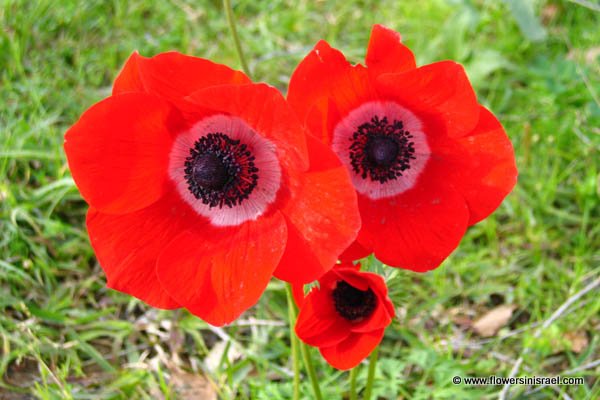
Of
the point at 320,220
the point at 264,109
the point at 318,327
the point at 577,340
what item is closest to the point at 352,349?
the point at 318,327

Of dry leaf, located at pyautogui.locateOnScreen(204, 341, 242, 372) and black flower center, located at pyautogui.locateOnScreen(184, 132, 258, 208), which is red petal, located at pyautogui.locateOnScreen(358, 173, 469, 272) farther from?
dry leaf, located at pyautogui.locateOnScreen(204, 341, 242, 372)

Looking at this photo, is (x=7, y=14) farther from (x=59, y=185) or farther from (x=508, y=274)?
(x=508, y=274)

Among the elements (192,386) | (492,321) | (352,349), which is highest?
(352,349)

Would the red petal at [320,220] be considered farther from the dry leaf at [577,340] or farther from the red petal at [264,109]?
the dry leaf at [577,340]

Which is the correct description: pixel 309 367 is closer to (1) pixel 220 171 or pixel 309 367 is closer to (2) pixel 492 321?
(1) pixel 220 171

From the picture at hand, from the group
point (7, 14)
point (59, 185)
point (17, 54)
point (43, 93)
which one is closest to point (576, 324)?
point (59, 185)

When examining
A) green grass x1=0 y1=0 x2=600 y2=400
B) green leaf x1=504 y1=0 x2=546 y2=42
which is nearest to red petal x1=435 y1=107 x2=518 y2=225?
green grass x1=0 y1=0 x2=600 y2=400

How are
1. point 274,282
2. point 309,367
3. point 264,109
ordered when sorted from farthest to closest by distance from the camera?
point 274,282 → point 309,367 → point 264,109
